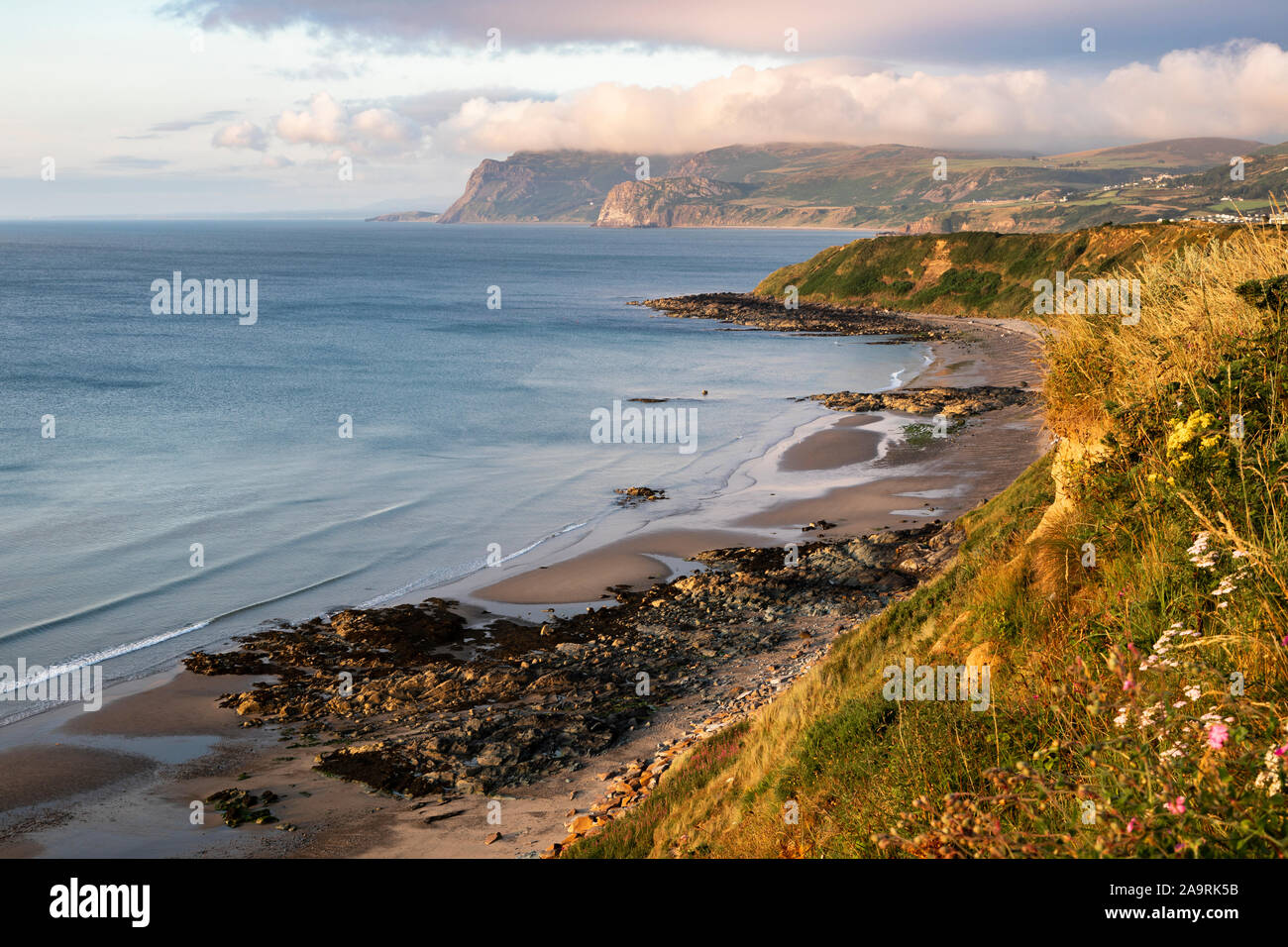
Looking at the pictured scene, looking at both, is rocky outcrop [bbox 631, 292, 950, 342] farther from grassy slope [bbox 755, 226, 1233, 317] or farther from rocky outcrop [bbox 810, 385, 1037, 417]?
rocky outcrop [bbox 810, 385, 1037, 417]

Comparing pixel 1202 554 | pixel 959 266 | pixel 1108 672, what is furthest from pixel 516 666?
pixel 959 266

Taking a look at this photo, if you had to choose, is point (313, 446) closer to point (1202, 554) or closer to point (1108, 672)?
point (1108, 672)

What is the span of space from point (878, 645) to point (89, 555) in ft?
72.3

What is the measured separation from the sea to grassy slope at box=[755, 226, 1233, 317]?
69.3 ft

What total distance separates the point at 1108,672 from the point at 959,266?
96286mm

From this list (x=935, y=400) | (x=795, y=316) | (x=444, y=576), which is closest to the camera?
(x=444, y=576)

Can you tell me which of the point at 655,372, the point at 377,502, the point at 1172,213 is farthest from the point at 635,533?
the point at 1172,213

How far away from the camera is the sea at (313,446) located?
23.0 m

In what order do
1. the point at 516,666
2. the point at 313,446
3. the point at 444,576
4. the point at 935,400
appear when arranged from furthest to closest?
the point at 935,400 → the point at 313,446 → the point at 444,576 → the point at 516,666

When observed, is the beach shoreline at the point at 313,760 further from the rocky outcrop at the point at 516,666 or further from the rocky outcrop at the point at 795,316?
the rocky outcrop at the point at 795,316

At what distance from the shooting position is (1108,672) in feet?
21.8

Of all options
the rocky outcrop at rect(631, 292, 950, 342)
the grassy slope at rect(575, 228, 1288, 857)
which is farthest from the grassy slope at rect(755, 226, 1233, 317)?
the grassy slope at rect(575, 228, 1288, 857)

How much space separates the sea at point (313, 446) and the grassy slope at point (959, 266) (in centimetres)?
2113

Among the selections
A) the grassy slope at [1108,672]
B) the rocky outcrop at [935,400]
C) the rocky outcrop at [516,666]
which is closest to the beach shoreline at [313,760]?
the rocky outcrop at [516,666]
